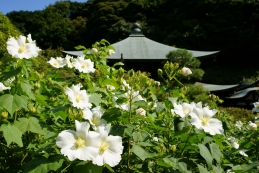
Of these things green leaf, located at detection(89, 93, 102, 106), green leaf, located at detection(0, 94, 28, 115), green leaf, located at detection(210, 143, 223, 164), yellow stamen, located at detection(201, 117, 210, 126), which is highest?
green leaf, located at detection(0, 94, 28, 115)

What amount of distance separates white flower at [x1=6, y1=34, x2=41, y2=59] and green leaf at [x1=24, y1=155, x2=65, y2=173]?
19.5 inches

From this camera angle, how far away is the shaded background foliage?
901 inches

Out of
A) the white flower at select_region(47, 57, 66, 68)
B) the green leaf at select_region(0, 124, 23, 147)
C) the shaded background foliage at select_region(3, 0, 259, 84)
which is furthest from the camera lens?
the shaded background foliage at select_region(3, 0, 259, 84)

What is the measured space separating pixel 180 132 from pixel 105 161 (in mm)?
336

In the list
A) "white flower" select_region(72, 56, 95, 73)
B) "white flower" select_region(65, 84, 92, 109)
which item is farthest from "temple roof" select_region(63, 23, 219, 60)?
"white flower" select_region(65, 84, 92, 109)

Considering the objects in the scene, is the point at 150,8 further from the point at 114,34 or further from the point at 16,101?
the point at 16,101

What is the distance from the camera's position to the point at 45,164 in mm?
1017

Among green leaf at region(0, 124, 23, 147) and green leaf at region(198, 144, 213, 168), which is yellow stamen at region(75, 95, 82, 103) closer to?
green leaf at region(0, 124, 23, 147)

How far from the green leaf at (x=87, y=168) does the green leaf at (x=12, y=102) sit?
0.35 meters

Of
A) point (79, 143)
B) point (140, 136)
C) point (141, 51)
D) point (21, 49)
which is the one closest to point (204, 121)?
point (140, 136)

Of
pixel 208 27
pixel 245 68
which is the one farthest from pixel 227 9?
pixel 245 68

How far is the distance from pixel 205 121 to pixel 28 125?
657mm

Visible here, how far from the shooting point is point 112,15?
89.6ft

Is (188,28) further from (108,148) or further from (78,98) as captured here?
(108,148)
